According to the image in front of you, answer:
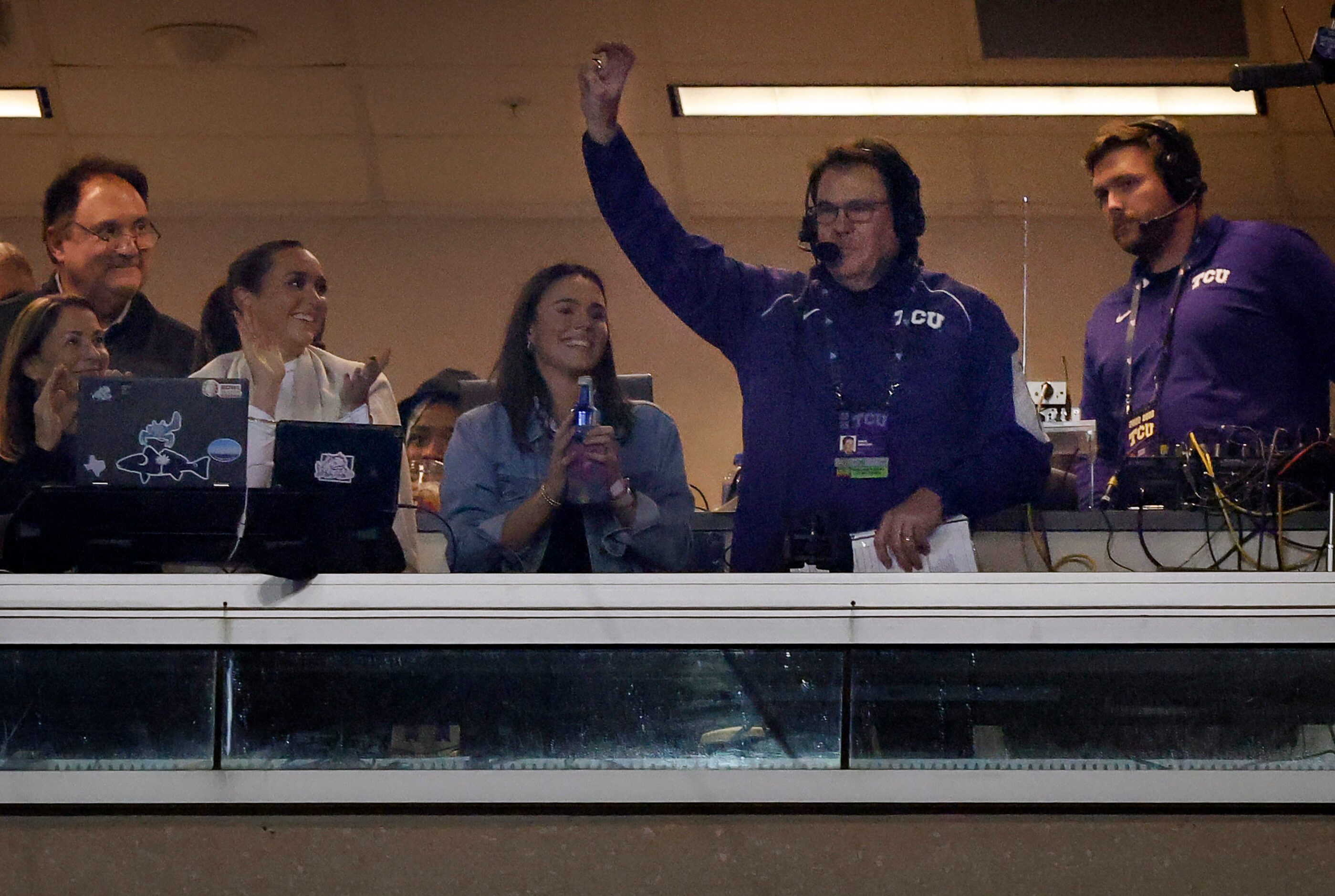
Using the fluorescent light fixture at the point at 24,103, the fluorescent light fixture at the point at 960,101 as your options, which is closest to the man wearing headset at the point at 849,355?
the fluorescent light fixture at the point at 960,101

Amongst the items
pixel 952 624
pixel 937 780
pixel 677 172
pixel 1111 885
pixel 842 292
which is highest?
pixel 677 172

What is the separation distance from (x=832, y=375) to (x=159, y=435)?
1.12m

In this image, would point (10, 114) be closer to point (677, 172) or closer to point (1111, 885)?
point (677, 172)

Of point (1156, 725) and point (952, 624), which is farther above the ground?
point (952, 624)

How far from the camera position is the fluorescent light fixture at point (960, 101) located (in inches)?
130

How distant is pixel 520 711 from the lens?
6.91 feet

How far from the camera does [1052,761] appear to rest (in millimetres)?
2105

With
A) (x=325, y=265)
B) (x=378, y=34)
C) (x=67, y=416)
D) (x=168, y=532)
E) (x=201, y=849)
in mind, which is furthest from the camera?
(x=378, y=34)

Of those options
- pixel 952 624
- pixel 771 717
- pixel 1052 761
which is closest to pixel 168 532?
pixel 771 717

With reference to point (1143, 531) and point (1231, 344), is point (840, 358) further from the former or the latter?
point (1231, 344)

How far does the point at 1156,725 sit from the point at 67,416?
1.79m

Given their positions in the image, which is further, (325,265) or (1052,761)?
(325,265)

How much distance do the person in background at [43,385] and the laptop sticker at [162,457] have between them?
0.22m

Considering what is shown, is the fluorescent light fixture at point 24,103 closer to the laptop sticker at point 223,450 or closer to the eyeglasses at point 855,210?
the laptop sticker at point 223,450
